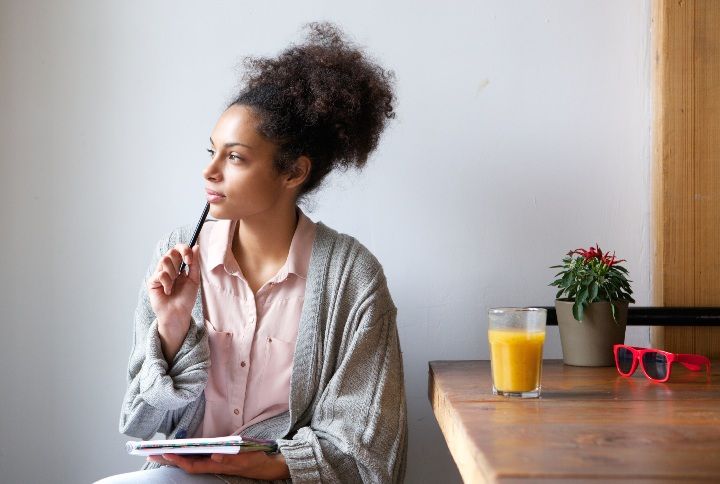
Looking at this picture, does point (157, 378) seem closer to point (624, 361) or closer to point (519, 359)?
point (519, 359)

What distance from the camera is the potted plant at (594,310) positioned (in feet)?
5.13

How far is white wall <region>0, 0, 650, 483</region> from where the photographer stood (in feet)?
6.04

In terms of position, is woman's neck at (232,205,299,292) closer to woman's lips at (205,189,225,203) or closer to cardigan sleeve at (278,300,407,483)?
woman's lips at (205,189,225,203)

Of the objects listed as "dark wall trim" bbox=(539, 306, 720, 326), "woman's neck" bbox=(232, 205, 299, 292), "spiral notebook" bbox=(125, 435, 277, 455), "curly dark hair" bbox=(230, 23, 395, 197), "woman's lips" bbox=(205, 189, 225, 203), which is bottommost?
"spiral notebook" bbox=(125, 435, 277, 455)

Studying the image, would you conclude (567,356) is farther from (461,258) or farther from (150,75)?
(150,75)

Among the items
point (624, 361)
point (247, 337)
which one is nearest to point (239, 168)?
point (247, 337)

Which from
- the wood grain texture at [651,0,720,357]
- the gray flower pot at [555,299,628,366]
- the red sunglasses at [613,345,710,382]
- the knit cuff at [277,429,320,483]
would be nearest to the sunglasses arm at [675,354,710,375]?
the red sunglasses at [613,345,710,382]

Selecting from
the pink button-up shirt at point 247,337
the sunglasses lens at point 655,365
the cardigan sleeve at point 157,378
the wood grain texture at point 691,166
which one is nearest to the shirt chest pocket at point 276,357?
the pink button-up shirt at point 247,337

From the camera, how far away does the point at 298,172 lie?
1611 mm

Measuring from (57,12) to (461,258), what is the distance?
3.38ft

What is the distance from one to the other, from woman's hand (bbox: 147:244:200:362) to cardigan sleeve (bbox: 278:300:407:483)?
278mm

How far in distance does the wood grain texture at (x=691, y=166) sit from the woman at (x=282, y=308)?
60cm

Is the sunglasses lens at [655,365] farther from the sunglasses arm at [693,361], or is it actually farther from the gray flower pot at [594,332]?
the gray flower pot at [594,332]

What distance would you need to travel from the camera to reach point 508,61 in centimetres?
184
